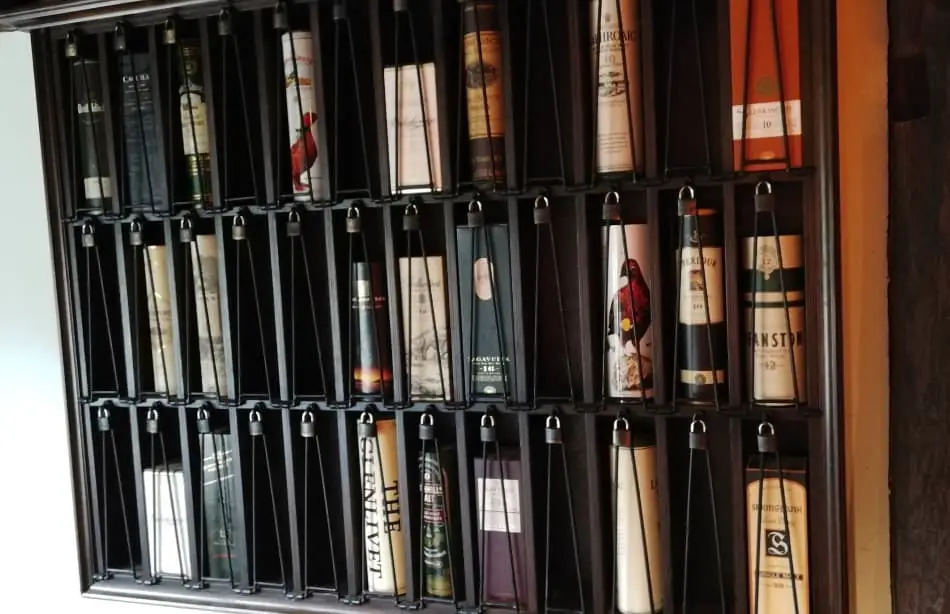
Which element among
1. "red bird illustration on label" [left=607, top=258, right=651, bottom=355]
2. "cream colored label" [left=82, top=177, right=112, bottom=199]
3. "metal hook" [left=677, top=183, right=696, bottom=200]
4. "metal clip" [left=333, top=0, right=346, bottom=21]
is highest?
"metal clip" [left=333, top=0, right=346, bottom=21]

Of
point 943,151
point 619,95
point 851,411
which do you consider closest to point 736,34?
point 619,95

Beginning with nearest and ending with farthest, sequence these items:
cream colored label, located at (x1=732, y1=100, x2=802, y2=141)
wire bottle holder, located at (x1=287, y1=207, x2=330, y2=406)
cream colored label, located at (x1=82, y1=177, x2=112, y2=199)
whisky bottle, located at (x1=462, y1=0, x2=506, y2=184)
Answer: cream colored label, located at (x1=732, y1=100, x2=802, y2=141)
whisky bottle, located at (x1=462, y1=0, x2=506, y2=184)
wire bottle holder, located at (x1=287, y1=207, x2=330, y2=406)
cream colored label, located at (x1=82, y1=177, x2=112, y2=199)

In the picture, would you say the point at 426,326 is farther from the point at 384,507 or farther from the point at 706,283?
the point at 706,283

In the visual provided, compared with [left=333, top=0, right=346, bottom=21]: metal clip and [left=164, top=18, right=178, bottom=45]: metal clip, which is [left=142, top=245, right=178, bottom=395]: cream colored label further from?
[left=333, top=0, right=346, bottom=21]: metal clip

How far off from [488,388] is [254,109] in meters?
0.52

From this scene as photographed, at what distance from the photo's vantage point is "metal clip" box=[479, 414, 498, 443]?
3.75 feet

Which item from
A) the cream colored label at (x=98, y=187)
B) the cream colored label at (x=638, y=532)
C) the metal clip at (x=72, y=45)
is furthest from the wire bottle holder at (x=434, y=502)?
the metal clip at (x=72, y=45)

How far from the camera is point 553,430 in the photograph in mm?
1119

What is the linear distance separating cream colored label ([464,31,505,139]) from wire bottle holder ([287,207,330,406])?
0.27 metres

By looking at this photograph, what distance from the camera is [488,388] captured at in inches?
45.6

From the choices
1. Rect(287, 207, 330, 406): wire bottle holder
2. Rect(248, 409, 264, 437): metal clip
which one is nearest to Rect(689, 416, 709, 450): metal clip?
Rect(287, 207, 330, 406): wire bottle holder

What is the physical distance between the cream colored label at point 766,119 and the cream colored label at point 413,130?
0.35 m

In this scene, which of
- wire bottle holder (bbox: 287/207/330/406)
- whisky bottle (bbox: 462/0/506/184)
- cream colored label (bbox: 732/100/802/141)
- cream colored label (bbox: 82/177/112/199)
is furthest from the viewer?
cream colored label (bbox: 82/177/112/199)

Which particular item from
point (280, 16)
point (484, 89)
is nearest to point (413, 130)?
point (484, 89)
